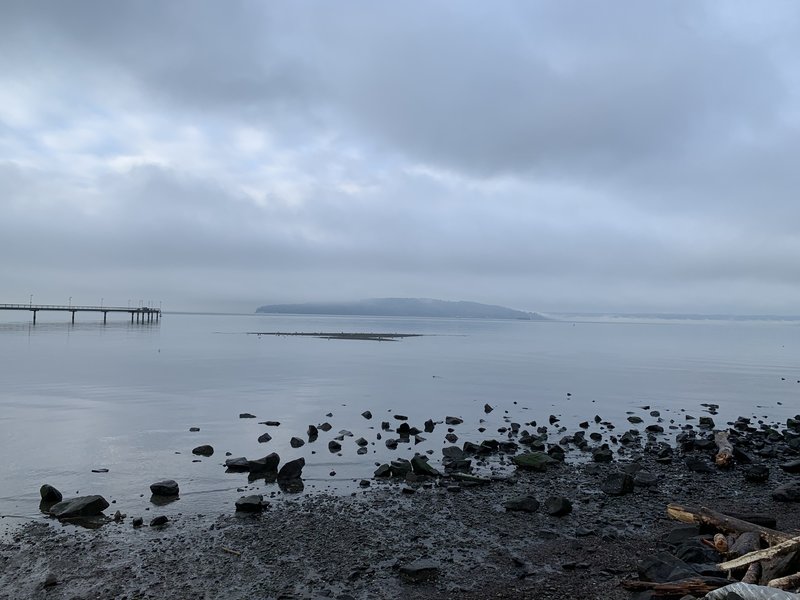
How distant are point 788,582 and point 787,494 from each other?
894cm

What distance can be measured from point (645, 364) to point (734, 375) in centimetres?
1266

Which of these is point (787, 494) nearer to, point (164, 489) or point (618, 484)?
point (618, 484)

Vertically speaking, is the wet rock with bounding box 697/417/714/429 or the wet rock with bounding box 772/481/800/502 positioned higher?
the wet rock with bounding box 772/481/800/502

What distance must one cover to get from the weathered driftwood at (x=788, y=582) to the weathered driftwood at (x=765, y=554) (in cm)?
86

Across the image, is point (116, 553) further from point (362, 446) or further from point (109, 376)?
point (109, 376)

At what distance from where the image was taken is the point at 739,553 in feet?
33.1

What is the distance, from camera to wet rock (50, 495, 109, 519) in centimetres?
1314

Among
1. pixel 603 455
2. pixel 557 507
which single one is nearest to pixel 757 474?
pixel 603 455

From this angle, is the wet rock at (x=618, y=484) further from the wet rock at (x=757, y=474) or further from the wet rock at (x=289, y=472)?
the wet rock at (x=289, y=472)

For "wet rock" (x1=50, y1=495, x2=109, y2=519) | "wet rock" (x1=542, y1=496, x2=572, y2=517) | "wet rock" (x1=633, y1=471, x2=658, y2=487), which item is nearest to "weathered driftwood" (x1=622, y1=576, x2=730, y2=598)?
"wet rock" (x1=542, y1=496, x2=572, y2=517)

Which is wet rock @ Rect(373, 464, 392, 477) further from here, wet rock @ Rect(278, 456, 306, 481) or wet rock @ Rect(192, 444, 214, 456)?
wet rock @ Rect(192, 444, 214, 456)

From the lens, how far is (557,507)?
13766 millimetres

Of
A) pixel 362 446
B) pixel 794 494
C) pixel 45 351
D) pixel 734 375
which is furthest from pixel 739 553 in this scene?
pixel 45 351

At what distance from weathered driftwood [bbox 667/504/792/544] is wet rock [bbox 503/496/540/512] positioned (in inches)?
126
